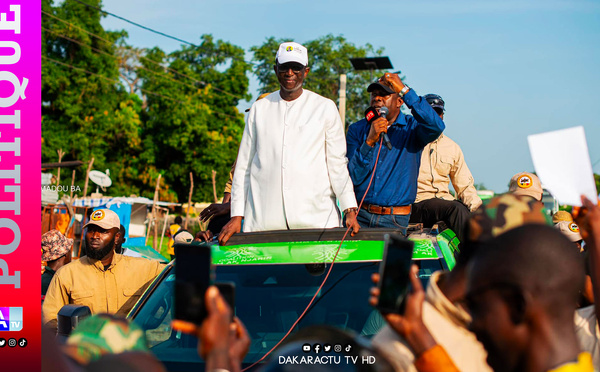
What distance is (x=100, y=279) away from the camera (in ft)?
18.6

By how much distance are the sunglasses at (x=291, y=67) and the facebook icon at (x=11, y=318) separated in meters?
2.45

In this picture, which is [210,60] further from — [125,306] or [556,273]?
[556,273]

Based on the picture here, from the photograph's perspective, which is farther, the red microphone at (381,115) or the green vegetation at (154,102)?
the green vegetation at (154,102)

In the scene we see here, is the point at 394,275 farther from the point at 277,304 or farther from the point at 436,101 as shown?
the point at 436,101

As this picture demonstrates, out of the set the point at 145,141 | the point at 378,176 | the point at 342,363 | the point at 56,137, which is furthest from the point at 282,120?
the point at 145,141

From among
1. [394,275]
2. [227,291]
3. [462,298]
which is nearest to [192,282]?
[227,291]

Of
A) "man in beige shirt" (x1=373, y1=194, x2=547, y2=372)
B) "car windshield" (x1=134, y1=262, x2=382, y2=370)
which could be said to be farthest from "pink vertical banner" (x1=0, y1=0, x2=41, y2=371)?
"man in beige shirt" (x1=373, y1=194, x2=547, y2=372)

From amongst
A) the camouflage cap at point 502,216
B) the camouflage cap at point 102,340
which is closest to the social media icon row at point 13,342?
the camouflage cap at point 102,340

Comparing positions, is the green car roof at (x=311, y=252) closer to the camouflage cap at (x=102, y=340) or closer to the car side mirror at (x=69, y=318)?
the car side mirror at (x=69, y=318)

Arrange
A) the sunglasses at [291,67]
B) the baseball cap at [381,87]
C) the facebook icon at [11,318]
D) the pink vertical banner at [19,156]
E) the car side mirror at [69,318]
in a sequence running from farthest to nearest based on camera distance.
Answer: the baseball cap at [381,87] → the sunglasses at [291,67] → the car side mirror at [69,318] → the pink vertical banner at [19,156] → the facebook icon at [11,318]

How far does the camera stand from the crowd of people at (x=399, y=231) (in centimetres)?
171

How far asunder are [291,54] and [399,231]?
1425 mm

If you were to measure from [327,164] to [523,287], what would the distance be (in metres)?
3.23

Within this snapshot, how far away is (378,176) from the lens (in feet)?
16.9
